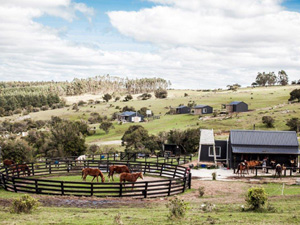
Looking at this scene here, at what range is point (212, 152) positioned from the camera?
115ft

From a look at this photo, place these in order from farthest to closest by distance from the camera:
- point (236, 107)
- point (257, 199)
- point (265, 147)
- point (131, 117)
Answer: point (131, 117) < point (236, 107) < point (265, 147) < point (257, 199)

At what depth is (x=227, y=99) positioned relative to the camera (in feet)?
338

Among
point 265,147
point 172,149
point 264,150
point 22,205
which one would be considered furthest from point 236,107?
point 22,205

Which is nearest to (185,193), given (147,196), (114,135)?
(147,196)

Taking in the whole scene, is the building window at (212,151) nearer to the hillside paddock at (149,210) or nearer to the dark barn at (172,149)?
the dark barn at (172,149)

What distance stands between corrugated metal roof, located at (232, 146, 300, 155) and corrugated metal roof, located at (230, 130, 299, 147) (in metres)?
0.38

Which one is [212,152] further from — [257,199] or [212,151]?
[257,199]

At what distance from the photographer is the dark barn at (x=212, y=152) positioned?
3481 centimetres

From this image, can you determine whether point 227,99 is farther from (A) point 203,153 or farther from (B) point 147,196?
(B) point 147,196

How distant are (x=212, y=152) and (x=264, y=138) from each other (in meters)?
5.35

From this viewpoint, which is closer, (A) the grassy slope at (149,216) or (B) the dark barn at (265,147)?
(A) the grassy slope at (149,216)

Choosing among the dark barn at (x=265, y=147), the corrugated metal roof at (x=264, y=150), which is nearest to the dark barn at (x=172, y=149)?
the dark barn at (x=265, y=147)

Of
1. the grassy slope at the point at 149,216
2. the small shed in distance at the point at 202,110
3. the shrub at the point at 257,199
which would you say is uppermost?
the small shed in distance at the point at 202,110

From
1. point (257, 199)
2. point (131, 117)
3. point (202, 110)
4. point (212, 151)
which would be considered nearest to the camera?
point (257, 199)
